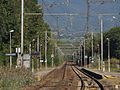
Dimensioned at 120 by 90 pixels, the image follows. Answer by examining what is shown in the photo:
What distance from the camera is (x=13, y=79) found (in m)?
31.6

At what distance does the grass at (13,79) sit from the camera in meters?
28.0

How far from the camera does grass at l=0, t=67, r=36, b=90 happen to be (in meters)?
28.0

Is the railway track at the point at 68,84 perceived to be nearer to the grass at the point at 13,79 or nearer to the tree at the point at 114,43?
the grass at the point at 13,79

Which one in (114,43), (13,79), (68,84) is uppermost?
(13,79)

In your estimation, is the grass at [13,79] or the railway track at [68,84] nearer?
the grass at [13,79]

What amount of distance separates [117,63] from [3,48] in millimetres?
26822

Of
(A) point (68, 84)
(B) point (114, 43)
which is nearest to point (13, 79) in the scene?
(A) point (68, 84)

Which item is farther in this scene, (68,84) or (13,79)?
(68,84)

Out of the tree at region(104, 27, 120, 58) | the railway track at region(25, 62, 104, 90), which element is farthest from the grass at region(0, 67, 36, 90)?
the tree at region(104, 27, 120, 58)

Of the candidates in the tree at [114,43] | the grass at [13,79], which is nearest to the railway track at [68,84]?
the grass at [13,79]

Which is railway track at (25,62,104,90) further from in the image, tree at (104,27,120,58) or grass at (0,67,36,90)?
tree at (104,27,120,58)

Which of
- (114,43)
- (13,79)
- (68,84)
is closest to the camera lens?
(13,79)

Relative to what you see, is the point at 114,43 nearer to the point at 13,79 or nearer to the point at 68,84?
the point at 68,84

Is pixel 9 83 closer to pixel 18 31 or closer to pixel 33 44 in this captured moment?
pixel 18 31
